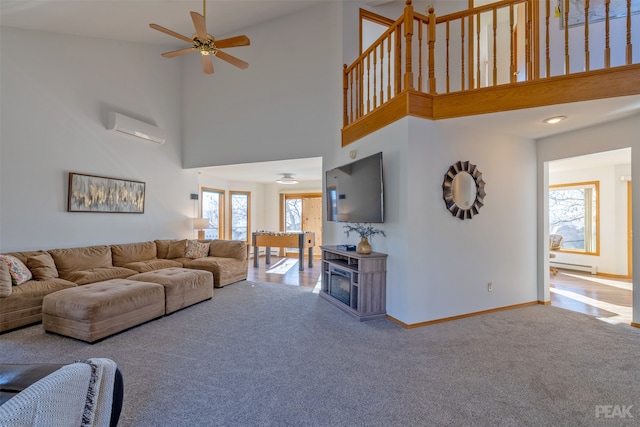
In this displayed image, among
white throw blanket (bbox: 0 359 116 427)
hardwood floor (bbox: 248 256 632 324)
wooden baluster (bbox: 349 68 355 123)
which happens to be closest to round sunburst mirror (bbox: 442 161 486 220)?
wooden baluster (bbox: 349 68 355 123)

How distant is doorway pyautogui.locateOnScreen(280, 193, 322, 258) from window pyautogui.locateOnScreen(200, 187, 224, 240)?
68.0 inches

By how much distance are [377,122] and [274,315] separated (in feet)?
8.57

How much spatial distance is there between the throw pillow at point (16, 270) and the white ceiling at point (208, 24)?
2911 mm

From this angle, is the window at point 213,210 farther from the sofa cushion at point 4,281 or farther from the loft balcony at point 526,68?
the loft balcony at point 526,68

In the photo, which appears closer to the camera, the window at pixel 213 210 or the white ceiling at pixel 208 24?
the white ceiling at pixel 208 24

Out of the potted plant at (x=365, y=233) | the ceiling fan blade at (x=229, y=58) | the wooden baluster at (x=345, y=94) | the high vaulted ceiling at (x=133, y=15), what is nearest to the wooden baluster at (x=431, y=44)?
the wooden baluster at (x=345, y=94)

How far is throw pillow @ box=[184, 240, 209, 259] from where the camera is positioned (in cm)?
544

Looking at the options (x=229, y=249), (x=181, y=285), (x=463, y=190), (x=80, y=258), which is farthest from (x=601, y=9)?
(x=80, y=258)

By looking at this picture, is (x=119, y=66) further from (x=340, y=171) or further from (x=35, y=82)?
(x=340, y=171)

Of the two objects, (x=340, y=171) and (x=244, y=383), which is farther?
(x=340, y=171)

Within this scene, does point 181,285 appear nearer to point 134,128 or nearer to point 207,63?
point 207,63

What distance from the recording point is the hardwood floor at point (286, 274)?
532 centimetres

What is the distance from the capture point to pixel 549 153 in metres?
3.88

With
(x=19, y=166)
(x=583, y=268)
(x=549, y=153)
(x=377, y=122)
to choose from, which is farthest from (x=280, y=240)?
(x=583, y=268)
